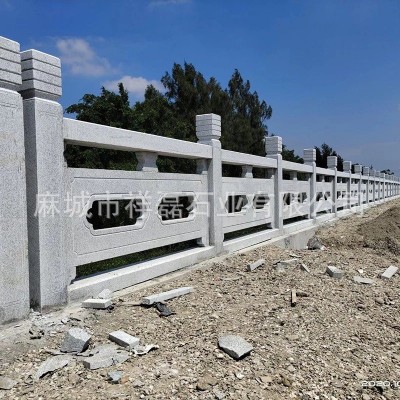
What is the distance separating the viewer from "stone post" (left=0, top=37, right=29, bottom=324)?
2510 millimetres

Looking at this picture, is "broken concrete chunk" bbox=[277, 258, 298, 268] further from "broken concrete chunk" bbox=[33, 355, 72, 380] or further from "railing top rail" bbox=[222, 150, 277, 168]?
"broken concrete chunk" bbox=[33, 355, 72, 380]

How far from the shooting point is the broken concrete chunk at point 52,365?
2.13 metres

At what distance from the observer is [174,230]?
14.3 feet

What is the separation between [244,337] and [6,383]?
1400mm

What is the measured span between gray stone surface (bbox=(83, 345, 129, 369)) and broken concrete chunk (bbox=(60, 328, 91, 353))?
7 cm

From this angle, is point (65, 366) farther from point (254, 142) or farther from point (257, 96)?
point (257, 96)

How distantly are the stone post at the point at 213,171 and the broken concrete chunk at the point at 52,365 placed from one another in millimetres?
2933

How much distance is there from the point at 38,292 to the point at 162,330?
0.86m

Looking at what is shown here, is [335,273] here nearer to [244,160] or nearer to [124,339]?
[244,160]

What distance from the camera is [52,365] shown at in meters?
2.19

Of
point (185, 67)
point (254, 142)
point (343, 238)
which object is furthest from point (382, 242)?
point (185, 67)

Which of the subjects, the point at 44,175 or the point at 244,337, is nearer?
the point at 244,337

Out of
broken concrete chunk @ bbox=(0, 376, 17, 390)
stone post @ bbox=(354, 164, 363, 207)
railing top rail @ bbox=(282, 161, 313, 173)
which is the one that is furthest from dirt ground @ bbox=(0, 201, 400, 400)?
stone post @ bbox=(354, 164, 363, 207)

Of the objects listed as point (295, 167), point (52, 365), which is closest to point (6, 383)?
point (52, 365)
